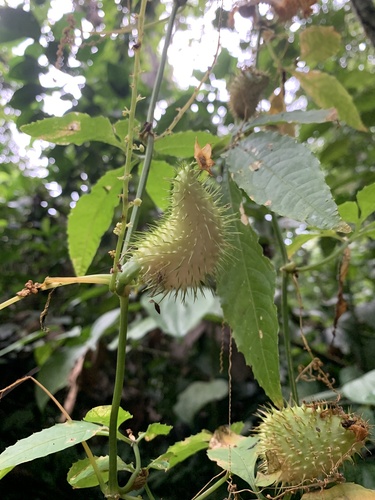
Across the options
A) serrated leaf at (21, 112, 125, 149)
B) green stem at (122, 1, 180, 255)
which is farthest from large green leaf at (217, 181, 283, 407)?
serrated leaf at (21, 112, 125, 149)

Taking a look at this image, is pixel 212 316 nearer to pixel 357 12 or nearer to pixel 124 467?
pixel 124 467

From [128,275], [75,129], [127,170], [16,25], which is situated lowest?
[128,275]

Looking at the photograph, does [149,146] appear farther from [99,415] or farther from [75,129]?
[99,415]

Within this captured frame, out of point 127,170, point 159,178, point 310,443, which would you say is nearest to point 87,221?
point 159,178

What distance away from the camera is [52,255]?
5.46 ft

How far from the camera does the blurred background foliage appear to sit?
1027 millimetres

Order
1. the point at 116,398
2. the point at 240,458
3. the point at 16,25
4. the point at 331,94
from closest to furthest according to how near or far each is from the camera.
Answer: the point at 116,398 < the point at 240,458 < the point at 331,94 < the point at 16,25

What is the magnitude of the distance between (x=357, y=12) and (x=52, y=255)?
3.99 ft

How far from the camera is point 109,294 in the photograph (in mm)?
1559

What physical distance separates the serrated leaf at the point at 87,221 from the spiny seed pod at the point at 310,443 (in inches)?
18.2

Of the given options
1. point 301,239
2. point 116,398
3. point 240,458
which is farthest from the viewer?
point 301,239

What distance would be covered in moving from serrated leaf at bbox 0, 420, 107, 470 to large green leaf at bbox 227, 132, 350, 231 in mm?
363

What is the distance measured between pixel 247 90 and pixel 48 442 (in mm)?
707

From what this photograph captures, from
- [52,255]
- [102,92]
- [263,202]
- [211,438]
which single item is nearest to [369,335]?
[211,438]
